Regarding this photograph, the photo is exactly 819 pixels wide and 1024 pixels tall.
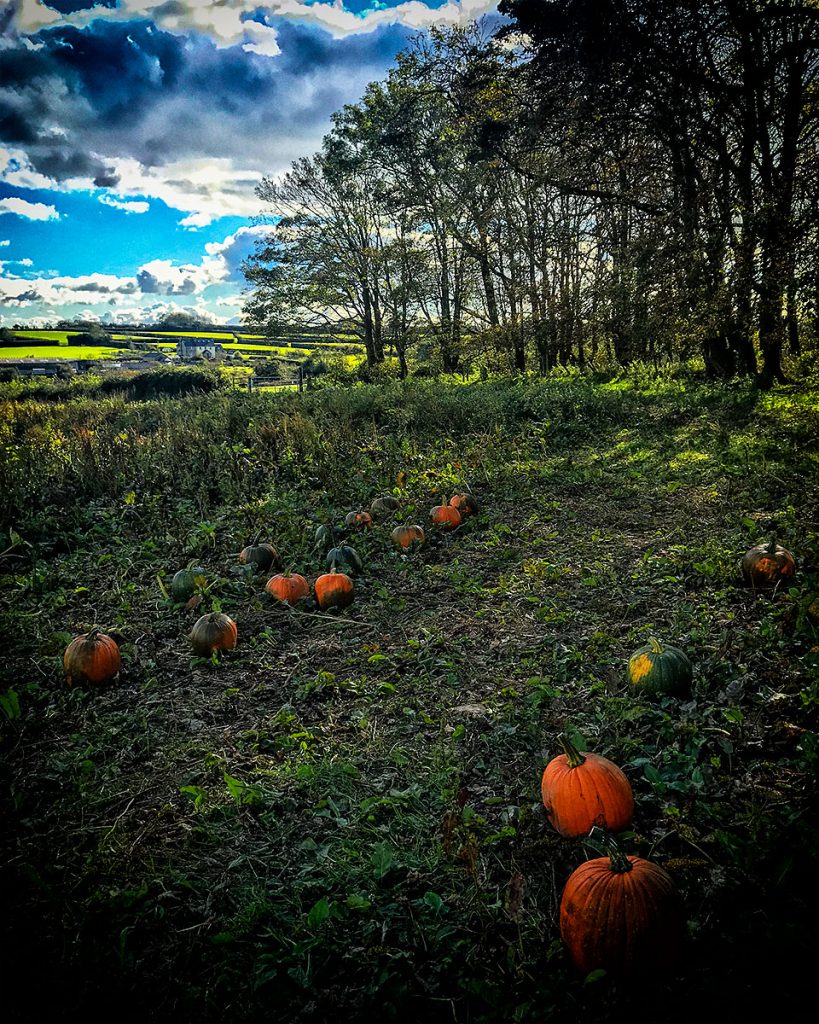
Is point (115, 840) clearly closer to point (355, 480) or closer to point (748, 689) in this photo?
point (748, 689)

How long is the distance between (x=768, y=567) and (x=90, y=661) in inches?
176

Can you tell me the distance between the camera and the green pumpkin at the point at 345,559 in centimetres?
457

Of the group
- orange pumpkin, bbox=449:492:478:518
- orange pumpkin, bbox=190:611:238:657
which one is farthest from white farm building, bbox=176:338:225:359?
orange pumpkin, bbox=190:611:238:657

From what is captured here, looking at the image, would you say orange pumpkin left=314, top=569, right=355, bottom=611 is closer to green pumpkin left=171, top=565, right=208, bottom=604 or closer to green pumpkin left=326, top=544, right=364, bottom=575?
green pumpkin left=326, top=544, right=364, bottom=575

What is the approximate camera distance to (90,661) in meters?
3.26

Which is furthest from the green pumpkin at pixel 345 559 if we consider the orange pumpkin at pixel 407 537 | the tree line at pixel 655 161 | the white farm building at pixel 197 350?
the white farm building at pixel 197 350

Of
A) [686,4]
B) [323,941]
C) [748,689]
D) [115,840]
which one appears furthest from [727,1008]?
[686,4]

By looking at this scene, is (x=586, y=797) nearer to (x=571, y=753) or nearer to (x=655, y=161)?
(x=571, y=753)

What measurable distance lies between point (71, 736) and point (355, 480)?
15.0ft

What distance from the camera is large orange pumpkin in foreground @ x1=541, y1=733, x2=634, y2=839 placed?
190 centimetres

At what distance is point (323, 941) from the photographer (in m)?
1.66

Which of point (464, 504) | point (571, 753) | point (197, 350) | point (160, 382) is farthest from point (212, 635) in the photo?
point (197, 350)

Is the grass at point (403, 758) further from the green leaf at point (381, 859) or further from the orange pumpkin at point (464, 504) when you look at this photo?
the orange pumpkin at point (464, 504)

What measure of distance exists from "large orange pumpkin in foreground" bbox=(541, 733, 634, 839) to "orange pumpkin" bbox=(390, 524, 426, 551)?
324 cm
